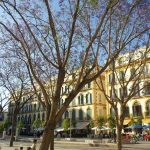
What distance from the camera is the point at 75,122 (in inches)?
2235

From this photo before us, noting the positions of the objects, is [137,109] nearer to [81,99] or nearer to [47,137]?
[81,99]

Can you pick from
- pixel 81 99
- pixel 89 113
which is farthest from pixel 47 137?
pixel 81 99

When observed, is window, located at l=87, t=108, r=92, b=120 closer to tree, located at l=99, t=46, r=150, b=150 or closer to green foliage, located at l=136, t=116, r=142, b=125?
green foliage, located at l=136, t=116, r=142, b=125

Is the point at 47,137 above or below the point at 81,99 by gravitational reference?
below

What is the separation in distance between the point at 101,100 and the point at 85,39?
46323mm

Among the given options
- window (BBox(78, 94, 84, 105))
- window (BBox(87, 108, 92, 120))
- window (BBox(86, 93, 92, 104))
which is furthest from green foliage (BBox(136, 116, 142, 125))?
window (BBox(78, 94, 84, 105))

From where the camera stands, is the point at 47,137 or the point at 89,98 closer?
the point at 47,137

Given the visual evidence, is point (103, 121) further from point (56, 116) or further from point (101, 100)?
point (56, 116)

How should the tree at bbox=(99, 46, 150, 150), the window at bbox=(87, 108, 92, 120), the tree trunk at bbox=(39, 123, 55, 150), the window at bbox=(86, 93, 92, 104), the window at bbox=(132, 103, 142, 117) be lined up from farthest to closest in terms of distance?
the window at bbox=(86, 93, 92, 104)
the window at bbox=(87, 108, 92, 120)
the window at bbox=(132, 103, 142, 117)
the tree at bbox=(99, 46, 150, 150)
the tree trunk at bbox=(39, 123, 55, 150)

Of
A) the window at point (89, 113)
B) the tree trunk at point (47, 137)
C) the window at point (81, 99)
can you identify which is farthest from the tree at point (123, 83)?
the window at point (81, 99)

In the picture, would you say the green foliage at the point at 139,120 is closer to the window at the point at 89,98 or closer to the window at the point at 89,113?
the window at the point at 89,113

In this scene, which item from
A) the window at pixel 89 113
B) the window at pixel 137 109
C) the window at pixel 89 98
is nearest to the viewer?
the window at pixel 137 109

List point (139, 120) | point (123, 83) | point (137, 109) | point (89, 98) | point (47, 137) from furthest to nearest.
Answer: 1. point (89, 98)
2. point (137, 109)
3. point (139, 120)
4. point (123, 83)
5. point (47, 137)

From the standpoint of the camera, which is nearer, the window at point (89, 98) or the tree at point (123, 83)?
the tree at point (123, 83)
